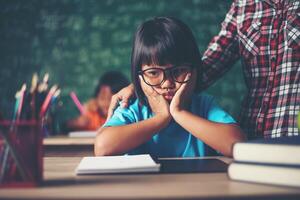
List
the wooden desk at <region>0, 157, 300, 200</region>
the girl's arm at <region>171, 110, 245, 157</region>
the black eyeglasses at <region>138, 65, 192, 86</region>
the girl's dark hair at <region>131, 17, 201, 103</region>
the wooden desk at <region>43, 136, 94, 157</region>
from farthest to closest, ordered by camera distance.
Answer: the wooden desk at <region>43, 136, 94, 157</region>
the girl's dark hair at <region>131, 17, 201, 103</region>
the black eyeglasses at <region>138, 65, 192, 86</region>
the girl's arm at <region>171, 110, 245, 157</region>
the wooden desk at <region>0, 157, 300, 200</region>

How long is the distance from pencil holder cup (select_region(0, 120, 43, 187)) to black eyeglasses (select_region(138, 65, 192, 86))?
0.65m

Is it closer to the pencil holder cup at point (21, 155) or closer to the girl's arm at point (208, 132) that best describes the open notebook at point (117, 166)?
the pencil holder cup at point (21, 155)

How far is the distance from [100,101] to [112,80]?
0.25 meters

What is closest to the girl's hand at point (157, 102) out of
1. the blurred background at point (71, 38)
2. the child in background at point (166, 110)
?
the child in background at point (166, 110)

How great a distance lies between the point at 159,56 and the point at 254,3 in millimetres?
523

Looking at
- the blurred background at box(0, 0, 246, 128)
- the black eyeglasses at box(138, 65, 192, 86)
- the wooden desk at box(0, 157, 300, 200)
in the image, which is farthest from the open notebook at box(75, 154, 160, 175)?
the blurred background at box(0, 0, 246, 128)

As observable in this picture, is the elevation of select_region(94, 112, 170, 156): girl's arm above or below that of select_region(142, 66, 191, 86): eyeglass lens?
below

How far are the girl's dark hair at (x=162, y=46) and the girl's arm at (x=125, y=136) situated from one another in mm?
242

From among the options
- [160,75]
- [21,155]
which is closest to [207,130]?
[160,75]

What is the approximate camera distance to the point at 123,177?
0.93 meters

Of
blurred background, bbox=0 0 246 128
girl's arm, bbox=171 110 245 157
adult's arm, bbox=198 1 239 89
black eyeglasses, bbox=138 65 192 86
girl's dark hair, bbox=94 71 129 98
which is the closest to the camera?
girl's arm, bbox=171 110 245 157

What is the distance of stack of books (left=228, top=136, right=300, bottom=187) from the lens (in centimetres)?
80

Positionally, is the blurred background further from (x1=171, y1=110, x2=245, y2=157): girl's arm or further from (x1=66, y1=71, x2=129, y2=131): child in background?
(x1=171, y1=110, x2=245, y2=157): girl's arm

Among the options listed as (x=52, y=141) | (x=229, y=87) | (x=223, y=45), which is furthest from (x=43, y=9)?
(x=223, y=45)
